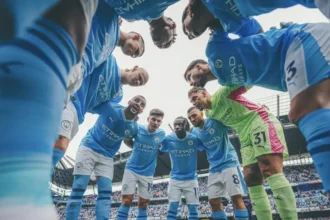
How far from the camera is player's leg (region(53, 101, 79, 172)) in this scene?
86.0 inches

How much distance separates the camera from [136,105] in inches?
169

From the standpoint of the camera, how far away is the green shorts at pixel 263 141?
2592 mm

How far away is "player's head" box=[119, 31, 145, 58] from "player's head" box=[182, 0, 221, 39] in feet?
2.20

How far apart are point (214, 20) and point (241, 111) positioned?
5.54 ft

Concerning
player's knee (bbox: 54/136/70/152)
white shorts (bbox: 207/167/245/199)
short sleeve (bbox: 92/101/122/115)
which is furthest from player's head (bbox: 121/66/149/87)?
white shorts (bbox: 207/167/245/199)

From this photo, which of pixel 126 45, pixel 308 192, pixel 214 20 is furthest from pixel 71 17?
pixel 308 192

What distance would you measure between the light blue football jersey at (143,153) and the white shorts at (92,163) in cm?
106

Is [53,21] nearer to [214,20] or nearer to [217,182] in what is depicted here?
[214,20]

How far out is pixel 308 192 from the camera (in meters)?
14.5

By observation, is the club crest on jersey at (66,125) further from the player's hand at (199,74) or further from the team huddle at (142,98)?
the player's hand at (199,74)

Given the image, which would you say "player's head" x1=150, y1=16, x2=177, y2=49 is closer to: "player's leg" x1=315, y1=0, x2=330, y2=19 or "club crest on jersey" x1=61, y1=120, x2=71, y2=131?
"club crest on jersey" x1=61, y1=120, x2=71, y2=131

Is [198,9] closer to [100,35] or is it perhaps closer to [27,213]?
[100,35]

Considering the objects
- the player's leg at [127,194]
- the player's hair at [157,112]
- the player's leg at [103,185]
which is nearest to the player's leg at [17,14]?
the player's leg at [103,185]

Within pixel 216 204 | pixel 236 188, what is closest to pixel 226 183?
pixel 236 188
